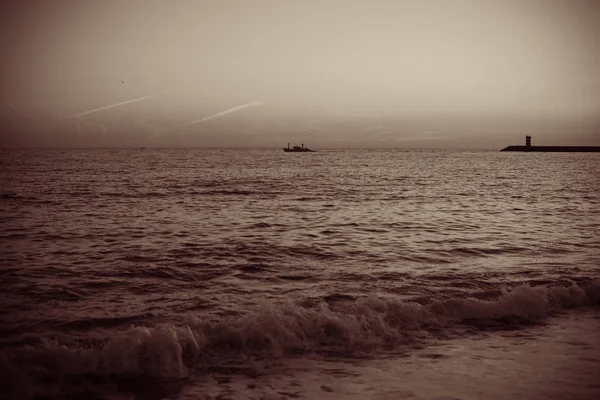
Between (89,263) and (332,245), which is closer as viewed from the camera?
(89,263)

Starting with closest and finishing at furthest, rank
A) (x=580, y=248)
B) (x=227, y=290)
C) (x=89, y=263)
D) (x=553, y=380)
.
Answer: (x=553, y=380), (x=227, y=290), (x=89, y=263), (x=580, y=248)

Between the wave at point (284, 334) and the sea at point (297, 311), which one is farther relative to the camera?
the wave at point (284, 334)

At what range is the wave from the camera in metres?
6.54

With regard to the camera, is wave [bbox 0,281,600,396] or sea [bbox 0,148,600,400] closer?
sea [bbox 0,148,600,400]

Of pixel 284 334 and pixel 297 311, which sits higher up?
pixel 297 311

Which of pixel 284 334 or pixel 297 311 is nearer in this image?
pixel 284 334

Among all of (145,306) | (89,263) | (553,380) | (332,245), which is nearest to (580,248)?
(332,245)

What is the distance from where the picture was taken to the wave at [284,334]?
21.4ft

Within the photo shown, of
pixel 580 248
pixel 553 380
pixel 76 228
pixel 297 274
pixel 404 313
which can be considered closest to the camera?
pixel 553 380

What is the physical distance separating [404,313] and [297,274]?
4.00 metres

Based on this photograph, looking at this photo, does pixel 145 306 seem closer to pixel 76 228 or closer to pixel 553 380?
pixel 553 380

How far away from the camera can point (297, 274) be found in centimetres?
1204

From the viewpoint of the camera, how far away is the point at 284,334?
759 cm

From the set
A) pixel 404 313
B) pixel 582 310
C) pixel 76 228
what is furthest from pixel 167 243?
pixel 582 310
